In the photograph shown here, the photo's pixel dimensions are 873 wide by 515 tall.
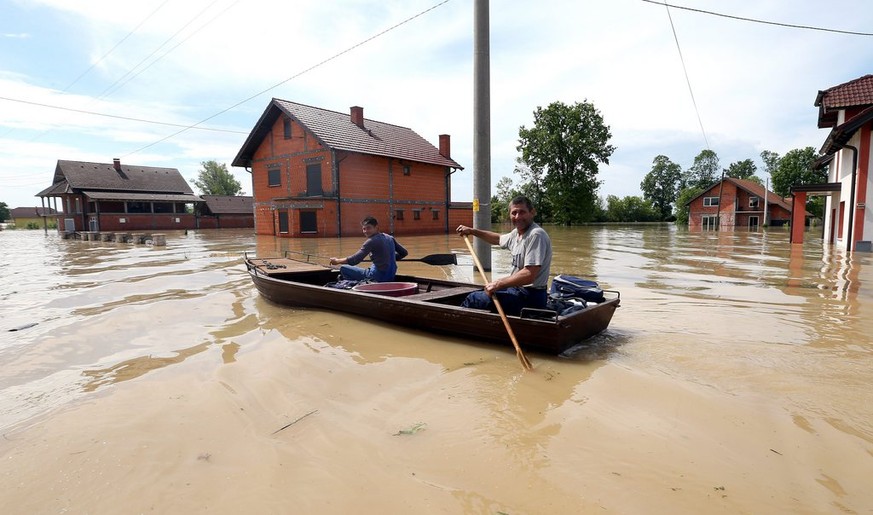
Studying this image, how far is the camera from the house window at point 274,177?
1121 inches

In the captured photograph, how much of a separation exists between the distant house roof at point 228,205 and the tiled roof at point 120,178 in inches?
87.8

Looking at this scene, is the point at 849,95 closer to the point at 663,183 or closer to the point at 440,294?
the point at 440,294

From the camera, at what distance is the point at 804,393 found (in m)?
3.62

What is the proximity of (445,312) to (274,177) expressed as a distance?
26665mm

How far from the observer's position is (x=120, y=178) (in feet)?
138

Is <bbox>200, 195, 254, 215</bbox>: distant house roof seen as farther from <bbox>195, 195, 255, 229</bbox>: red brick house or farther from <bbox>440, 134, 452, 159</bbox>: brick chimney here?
<bbox>440, 134, 452, 159</bbox>: brick chimney

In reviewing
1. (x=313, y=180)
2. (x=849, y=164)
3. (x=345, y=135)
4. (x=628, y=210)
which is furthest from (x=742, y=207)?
(x=313, y=180)

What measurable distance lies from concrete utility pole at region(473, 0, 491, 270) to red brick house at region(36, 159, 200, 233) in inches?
1559

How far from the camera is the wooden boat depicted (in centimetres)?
455

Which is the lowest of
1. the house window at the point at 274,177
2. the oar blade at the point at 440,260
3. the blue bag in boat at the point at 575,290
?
the blue bag in boat at the point at 575,290

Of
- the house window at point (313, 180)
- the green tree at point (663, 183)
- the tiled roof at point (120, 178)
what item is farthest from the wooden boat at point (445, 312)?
the green tree at point (663, 183)

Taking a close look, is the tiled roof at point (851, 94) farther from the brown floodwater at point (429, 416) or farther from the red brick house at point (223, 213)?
the red brick house at point (223, 213)

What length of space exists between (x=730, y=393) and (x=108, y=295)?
10075mm

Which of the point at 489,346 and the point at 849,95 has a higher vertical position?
the point at 849,95
